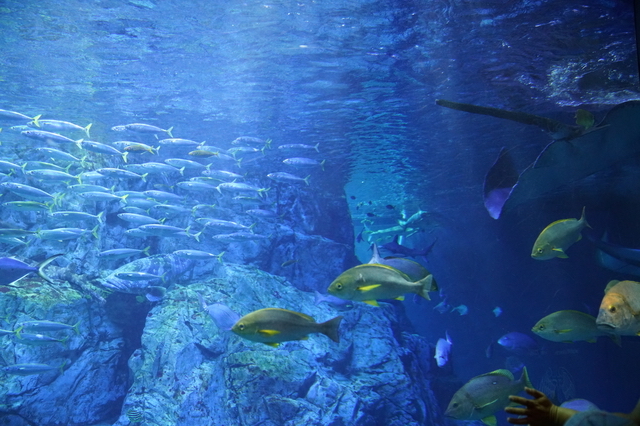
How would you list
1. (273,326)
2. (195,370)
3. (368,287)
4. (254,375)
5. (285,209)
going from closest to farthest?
1. (273,326)
2. (368,287)
3. (254,375)
4. (195,370)
5. (285,209)

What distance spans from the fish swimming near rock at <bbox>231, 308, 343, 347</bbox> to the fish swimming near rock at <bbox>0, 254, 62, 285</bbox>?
635 centimetres

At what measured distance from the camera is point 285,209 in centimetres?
1544

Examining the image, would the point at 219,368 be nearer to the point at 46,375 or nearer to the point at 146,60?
the point at 46,375

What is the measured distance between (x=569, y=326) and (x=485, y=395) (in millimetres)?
1544

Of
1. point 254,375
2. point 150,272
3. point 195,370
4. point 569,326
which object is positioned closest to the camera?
point 569,326

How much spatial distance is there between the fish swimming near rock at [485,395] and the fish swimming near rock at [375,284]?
4.92 feet

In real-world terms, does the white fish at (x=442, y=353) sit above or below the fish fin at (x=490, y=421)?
below

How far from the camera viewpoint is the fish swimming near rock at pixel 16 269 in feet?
23.8

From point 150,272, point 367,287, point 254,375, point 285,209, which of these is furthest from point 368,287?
point 285,209

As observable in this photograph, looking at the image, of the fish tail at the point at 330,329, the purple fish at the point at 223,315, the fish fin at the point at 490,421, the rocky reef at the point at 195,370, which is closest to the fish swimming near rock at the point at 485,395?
the fish fin at the point at 490,421

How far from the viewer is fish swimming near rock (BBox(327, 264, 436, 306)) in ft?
12.2

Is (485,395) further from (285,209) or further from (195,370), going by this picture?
(285,209)

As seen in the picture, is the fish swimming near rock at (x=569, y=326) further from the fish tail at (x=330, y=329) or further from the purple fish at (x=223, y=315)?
the purple fish at (x=223, y=315)

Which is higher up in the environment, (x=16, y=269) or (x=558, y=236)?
(x=558, y=236)
